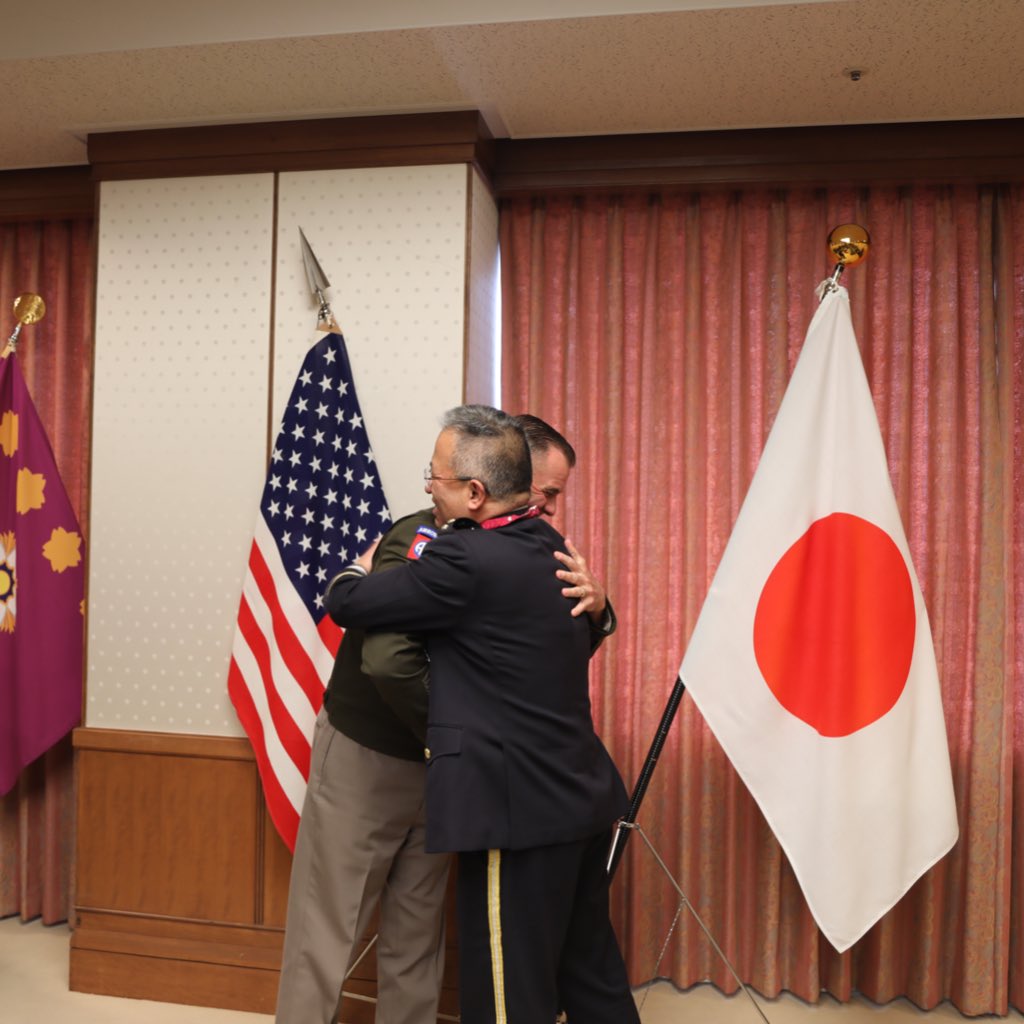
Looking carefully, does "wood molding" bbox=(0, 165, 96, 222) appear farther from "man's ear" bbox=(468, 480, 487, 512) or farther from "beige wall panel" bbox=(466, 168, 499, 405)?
"man's ear" bbox=(468, 480, 487, 512)

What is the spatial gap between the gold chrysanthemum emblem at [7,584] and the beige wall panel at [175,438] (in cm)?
30

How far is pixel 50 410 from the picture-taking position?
347 centimetres

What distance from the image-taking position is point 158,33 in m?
2.49

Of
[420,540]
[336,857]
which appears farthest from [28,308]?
[336,857]

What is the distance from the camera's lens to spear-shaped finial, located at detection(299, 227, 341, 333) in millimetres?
2832

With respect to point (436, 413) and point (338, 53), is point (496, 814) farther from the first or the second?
point (338, 53)

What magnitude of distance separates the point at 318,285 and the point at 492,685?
4.51ft

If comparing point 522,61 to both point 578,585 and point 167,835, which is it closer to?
point 578,585

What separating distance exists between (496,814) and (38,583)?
1875 mm

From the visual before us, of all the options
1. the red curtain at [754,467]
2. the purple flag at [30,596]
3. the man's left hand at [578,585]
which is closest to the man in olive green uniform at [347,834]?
the man's left hand at [578,585]

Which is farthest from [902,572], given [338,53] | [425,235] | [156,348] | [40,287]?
[40,287]

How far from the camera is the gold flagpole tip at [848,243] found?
249cm

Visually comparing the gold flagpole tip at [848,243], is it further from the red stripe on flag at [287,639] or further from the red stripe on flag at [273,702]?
the red stripe on flag at [273,702]

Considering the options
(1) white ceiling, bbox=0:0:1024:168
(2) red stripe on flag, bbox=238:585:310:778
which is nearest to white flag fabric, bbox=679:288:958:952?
(1) white ceiling, bbox=0:0:1024:168
